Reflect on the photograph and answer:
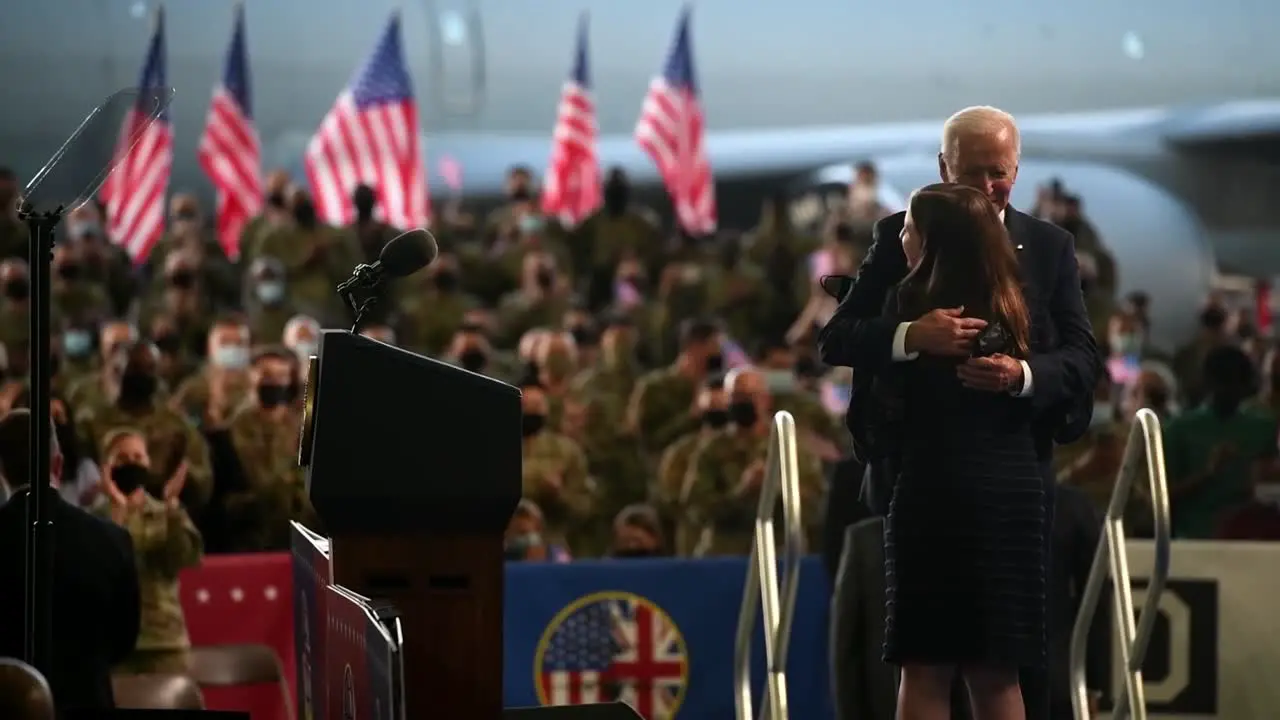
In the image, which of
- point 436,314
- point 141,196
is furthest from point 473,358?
point 141,196

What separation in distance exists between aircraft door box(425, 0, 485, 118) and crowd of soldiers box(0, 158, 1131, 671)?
412 inches

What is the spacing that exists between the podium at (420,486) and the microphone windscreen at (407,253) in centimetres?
18

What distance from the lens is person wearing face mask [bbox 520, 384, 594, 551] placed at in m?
10.4

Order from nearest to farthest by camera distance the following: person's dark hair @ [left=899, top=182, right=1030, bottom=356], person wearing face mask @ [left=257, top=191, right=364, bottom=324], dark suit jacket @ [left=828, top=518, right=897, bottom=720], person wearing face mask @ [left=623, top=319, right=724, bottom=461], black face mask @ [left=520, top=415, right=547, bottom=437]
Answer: person's dark hair @ [left=899, top=182, right=1030, bottom=356]
dark suit jacket @ [left=828, top=518, right=897, bottom=720]
black face mask @ [left=520, top=415, right=547, bottom=437]
person wearing face mask @ [left=623, top=319, right=724, bottom=461]
person wearing face mask @ [left=257, top=191, right=364, bottom=324]

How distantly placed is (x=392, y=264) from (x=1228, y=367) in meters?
6.46

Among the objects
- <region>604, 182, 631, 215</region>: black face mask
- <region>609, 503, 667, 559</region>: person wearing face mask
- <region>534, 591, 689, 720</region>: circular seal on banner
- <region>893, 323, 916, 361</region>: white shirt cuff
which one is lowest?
<region>534, 591, 689, 720</region>: circular seal on banner

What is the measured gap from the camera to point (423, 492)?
451 cm

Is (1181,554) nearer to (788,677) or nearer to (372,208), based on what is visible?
(788,677)

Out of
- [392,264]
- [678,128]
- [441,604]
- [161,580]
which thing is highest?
[678,128]

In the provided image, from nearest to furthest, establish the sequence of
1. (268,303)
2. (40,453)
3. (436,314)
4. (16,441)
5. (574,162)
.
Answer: (40,453), (16,441), (268,303), (436,314), (574,162)

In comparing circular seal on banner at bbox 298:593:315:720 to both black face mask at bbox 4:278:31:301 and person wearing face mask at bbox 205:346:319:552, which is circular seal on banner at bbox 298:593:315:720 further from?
black face mask at bbox 4:278:31:301

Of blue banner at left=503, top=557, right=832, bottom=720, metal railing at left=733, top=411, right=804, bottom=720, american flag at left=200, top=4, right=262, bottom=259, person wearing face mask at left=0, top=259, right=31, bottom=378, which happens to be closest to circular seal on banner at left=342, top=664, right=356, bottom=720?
metal railing at left=733, top=411, right=804, bottom=720

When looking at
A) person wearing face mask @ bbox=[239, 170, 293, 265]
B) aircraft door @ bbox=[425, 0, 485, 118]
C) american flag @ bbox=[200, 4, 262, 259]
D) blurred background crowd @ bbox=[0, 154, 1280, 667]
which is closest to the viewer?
blurred background crowd @ bbox=[0, 154, 1280, 667]

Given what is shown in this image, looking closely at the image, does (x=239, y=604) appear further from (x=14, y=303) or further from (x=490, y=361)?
(x=14, y=303)
